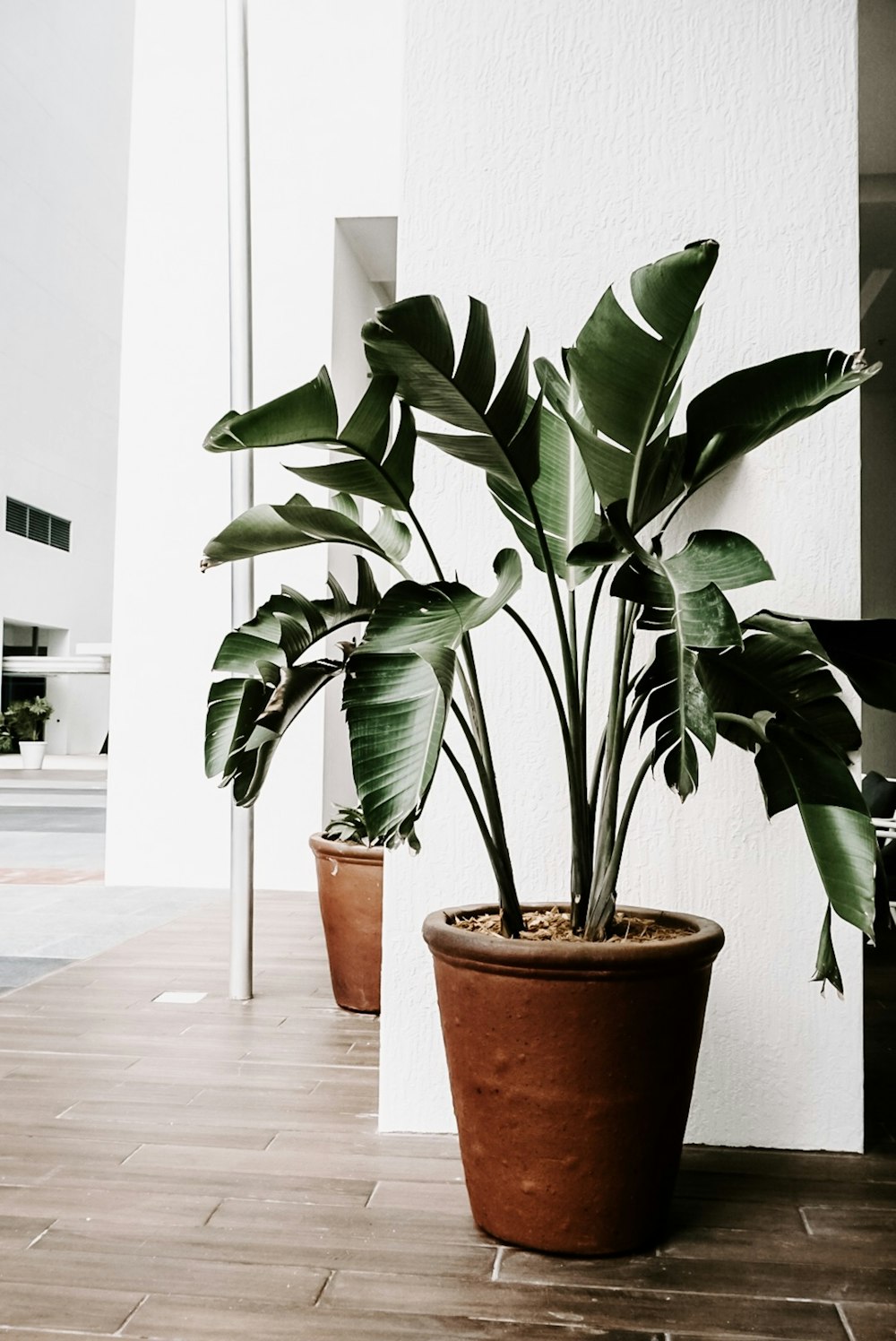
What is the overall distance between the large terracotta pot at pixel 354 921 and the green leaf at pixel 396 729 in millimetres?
1523

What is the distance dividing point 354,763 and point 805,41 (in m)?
1.65

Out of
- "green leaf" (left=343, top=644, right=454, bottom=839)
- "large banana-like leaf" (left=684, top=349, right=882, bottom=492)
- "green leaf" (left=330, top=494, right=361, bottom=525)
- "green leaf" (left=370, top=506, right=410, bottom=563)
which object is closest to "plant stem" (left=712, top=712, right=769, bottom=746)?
"large banana-like leaf" (left=684, top=349, right=882, bottom=492)

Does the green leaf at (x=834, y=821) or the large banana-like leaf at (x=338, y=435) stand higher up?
the large banana-like leaf at (x=338, y=435)

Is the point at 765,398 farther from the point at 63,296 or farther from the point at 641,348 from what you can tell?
the point at 63,296

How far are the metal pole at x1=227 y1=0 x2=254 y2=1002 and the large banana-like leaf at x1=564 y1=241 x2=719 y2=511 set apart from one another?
1.74 m

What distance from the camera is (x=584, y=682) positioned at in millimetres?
1657

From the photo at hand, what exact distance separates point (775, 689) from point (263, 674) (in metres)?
0.74

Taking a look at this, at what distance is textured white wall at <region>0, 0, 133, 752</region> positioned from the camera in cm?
1527

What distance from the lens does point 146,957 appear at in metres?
3.49

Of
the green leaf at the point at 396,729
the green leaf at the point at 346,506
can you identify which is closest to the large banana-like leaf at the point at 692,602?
the green leaf at the point at 396,729

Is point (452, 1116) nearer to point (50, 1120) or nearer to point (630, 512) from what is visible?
point (50, 1120)

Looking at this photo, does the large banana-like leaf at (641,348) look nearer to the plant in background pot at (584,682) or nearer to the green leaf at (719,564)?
the plant in background pot at (584,682)

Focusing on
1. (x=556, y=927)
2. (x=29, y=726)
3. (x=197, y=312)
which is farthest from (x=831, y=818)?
(x=29, y=726)

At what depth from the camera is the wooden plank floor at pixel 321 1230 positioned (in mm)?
1360
